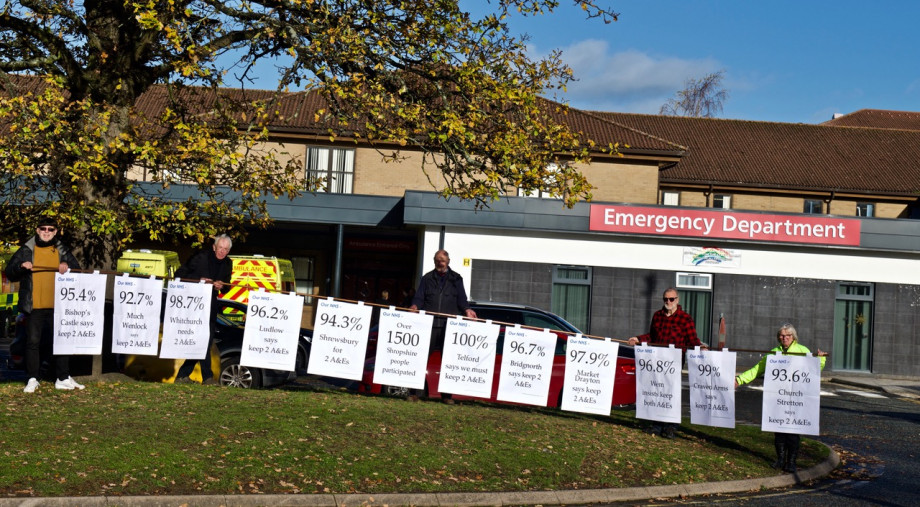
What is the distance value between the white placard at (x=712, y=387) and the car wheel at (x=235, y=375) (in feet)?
19.7

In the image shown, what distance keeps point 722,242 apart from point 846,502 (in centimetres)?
2056

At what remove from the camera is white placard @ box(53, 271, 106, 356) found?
11812mm

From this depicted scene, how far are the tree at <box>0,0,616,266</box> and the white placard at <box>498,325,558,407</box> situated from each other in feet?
5.97

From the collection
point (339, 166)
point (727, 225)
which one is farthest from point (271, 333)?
point (339, 166)

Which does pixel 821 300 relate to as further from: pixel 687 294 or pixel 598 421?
pixel 598 421

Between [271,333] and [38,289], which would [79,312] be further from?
[271,333]

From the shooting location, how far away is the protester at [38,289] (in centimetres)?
1159

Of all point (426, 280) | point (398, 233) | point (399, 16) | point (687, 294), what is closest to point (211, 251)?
point (426, 280)

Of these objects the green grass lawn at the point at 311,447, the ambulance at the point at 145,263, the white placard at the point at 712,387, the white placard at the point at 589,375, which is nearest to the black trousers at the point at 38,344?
the green grass lawn at the point at 311,447

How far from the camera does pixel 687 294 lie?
29.8 metres

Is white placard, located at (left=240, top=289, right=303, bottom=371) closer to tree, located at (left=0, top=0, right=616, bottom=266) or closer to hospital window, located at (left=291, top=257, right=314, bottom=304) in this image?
tree, located at (left=0, top=0, right=616, bottom=266)

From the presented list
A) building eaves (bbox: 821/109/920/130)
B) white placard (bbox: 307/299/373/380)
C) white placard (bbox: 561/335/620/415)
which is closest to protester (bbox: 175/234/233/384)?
white placard (bbox: 307/299/373/380)

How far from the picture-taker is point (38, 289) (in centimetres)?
1182

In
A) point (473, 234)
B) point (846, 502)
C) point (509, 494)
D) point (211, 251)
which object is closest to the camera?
point (509, 494)
